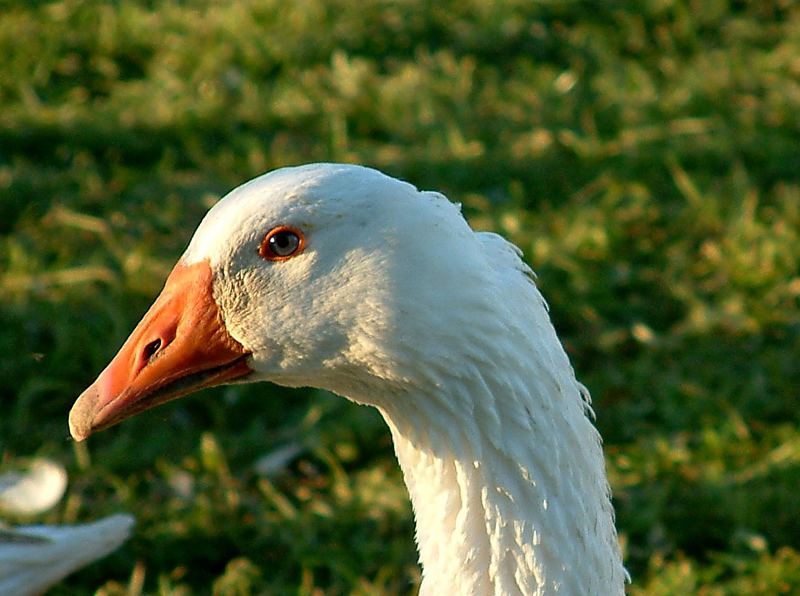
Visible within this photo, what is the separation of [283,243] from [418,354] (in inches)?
12.2

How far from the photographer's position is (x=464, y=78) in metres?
6.21

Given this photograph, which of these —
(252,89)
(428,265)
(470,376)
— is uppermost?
(428,265)

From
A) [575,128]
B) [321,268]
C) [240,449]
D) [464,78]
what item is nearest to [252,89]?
[464,78]

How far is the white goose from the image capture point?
221 centimetres

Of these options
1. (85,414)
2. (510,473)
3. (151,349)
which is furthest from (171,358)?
(510,473)

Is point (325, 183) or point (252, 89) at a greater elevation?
point (325, 183)

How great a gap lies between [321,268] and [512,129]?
12.2 feet

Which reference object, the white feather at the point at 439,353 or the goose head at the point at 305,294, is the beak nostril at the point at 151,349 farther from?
the white feather at the point at 439,353

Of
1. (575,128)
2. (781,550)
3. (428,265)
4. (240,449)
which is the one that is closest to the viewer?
(428,265)

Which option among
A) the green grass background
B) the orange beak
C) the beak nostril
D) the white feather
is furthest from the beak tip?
the green grass background

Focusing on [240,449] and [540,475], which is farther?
[240,449]

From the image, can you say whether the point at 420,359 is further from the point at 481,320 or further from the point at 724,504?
the point at 724,504

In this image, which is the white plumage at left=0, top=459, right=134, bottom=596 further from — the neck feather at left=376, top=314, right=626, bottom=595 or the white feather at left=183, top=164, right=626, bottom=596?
the neck feather at left=376, top=314, right=626, bottom=595

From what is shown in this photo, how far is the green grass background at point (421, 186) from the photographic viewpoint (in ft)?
12.5
